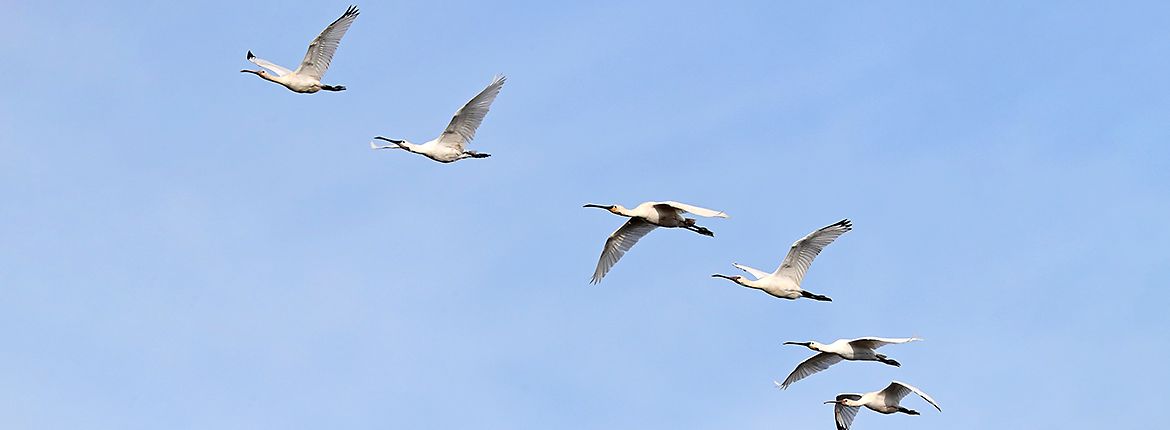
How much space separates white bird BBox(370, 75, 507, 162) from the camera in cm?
4681

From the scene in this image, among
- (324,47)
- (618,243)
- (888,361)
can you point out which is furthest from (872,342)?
(324,47)

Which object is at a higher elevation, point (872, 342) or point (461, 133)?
point (461, 133)

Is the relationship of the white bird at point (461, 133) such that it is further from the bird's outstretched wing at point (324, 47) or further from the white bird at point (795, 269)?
the white bird at point (795, 269)

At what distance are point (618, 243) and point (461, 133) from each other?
17.4 ft

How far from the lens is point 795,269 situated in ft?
143

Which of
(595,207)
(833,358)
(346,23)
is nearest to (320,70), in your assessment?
(346,23)

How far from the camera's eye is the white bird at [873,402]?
4534cm

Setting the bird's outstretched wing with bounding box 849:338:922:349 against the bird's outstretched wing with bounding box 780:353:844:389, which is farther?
the bird's outstretched wing with bounding box 780:353:844:389

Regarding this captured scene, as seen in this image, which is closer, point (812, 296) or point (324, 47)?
point (812, 296)

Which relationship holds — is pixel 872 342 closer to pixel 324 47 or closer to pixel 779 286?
pixel 779 286

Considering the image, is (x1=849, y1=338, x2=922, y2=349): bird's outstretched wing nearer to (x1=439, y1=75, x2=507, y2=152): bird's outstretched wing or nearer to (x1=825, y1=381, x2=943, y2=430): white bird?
(x1=825, y1=381, x2=943, y2=430): white bird

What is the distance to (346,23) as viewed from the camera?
4941 centimetres

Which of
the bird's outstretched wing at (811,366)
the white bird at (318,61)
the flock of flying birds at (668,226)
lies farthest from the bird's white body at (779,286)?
the white bird at (318,61)

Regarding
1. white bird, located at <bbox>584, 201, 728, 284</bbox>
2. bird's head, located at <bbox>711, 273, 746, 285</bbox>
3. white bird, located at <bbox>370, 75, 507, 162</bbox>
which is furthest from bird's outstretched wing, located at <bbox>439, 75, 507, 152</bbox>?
bird's head, located at <bbox>711, 273, 746, 285</bbox>
